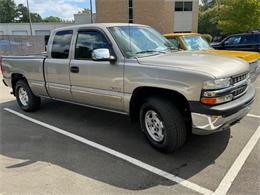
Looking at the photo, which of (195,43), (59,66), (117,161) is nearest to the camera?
(117,161)

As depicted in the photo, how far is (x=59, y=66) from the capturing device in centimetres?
544

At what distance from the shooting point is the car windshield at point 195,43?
334 inches

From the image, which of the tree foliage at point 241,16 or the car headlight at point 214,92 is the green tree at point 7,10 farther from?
the car headlight at point 214,92

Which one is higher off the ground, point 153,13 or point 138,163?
point 153,13

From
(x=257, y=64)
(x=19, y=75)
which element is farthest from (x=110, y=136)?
(x=257, y=64)

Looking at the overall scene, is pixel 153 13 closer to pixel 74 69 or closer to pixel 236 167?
pixel 74 69

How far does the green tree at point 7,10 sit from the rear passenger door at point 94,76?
339 ft

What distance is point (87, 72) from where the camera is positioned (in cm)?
488

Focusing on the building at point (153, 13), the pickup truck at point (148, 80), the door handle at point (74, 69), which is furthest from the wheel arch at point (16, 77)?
the building at point (153, 13)

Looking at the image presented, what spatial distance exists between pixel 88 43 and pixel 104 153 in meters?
2.03

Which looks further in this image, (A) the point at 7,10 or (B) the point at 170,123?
(A) the point at 7,10

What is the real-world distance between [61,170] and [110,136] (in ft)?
4.31

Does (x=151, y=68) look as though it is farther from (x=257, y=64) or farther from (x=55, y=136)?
(x=257, y=64)

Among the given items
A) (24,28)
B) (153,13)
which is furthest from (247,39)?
(24,28)
